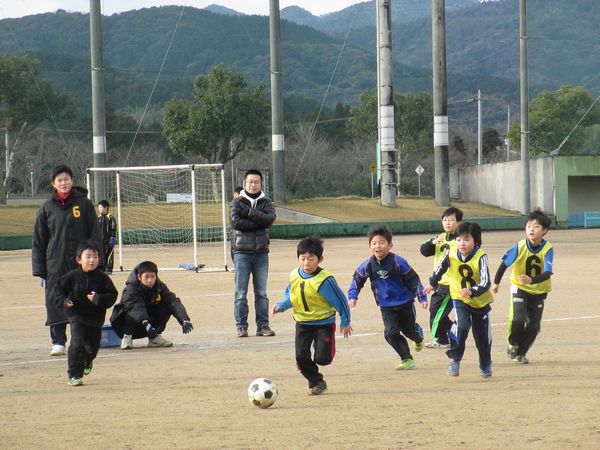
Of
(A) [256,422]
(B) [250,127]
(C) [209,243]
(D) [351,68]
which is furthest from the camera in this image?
(D) [351,68]

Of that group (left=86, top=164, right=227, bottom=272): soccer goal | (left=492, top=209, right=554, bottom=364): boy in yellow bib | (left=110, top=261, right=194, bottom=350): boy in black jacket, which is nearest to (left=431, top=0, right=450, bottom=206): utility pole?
(left=86, top=164, right=227, bottom=272): soccer goal

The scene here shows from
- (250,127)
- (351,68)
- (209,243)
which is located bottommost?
(209,243)

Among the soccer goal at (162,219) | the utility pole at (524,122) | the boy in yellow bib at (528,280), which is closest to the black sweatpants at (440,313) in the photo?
the boy in yellow bib at (528,280)

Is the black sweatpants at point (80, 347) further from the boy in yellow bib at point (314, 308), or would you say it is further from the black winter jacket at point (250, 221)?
the black winter jacket at point (250, 221)

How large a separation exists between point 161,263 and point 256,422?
19838 millimetres

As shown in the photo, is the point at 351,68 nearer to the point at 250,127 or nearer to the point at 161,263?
the point at 250,127

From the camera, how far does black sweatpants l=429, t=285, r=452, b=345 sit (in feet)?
Answer: 35.6

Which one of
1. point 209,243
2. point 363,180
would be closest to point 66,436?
point 209,243

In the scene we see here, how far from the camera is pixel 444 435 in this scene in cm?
672

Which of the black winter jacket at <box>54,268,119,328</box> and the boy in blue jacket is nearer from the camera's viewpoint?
the black winter jacket at <box>54,268,119,328</box>

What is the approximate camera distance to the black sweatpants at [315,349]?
8.51m

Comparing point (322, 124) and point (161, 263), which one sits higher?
point (322, 124)

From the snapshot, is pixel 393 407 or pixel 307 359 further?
pixel 307 359

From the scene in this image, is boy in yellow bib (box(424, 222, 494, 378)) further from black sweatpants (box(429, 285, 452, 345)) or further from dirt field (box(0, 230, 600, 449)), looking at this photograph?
black sweatpants (box(429, 285, 452, 345))
